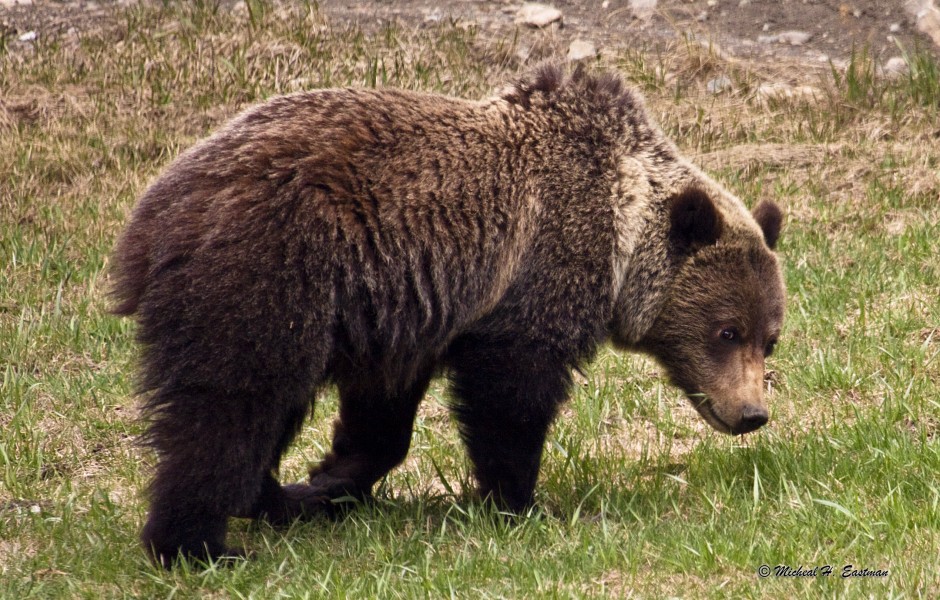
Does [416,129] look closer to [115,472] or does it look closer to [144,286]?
[144,286]

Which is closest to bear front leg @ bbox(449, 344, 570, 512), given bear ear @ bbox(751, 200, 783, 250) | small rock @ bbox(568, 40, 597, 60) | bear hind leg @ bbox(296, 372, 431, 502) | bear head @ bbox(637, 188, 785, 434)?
bear hind leg @ bbox(296, 372, 431, 502)

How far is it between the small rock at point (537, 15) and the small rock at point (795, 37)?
2244mm

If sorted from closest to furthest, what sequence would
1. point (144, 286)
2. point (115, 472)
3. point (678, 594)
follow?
point (678, 594) → point (144, 286) → point (115, 472)

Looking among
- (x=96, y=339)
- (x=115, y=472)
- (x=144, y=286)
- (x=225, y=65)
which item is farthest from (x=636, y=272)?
(x=225, y=65)

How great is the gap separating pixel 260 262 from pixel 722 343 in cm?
232

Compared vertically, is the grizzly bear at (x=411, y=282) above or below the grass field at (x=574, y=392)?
above

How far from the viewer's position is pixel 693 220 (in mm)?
5551

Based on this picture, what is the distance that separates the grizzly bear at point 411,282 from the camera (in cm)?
454

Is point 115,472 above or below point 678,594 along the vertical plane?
below

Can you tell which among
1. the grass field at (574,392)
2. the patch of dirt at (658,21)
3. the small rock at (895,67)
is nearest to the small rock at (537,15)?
the patch of dirt at (658,21)

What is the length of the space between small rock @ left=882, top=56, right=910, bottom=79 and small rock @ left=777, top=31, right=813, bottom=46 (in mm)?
911

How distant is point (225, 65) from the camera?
35.0ft

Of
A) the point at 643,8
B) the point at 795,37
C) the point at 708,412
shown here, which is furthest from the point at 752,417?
the point at 643,8

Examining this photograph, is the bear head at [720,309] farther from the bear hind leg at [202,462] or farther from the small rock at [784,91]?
the small rock at [784,91]
